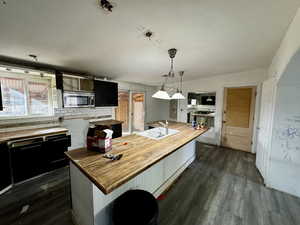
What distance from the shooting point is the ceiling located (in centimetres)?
128

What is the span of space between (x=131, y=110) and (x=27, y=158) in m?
3.13

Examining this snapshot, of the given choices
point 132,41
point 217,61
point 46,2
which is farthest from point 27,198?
point 217,61

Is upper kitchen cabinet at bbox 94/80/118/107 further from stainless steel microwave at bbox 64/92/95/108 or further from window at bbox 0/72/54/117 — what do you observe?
window at bbox 0/72/54/117

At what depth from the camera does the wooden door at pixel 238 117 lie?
3.82 meters

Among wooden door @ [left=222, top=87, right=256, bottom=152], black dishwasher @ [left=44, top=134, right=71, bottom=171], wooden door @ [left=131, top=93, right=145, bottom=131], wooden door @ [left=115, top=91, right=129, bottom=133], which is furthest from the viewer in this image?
wooden door @ [left=131, top=93, right=145, bottom=131]

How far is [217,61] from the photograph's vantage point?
2.98 meters

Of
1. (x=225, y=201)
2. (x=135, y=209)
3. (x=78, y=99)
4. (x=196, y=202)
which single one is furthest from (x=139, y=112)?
(x=135, y=209)

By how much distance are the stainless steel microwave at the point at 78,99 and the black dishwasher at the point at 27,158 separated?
984 mm

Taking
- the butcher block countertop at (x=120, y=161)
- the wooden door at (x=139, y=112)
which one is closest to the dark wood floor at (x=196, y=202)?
the butcher block countertop at (x=120, y=161)

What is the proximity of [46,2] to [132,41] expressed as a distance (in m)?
1.02

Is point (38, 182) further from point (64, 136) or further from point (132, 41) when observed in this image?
point (132, 41)

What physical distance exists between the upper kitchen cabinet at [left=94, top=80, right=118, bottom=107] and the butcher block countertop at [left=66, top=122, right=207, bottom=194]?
206 centimetres

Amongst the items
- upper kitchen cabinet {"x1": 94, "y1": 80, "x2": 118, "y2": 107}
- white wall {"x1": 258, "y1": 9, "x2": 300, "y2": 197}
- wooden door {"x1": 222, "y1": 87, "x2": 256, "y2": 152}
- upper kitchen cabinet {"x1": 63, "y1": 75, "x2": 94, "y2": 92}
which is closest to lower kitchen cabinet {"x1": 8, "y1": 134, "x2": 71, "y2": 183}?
upper kitchen cabinet {"x1": 63, "y1": 75, "x2": 94, "y2": 92}

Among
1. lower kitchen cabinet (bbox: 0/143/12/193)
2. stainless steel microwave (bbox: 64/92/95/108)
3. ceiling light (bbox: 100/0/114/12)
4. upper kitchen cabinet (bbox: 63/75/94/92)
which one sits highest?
ceiling light (bbox: 100/0/114/12)
